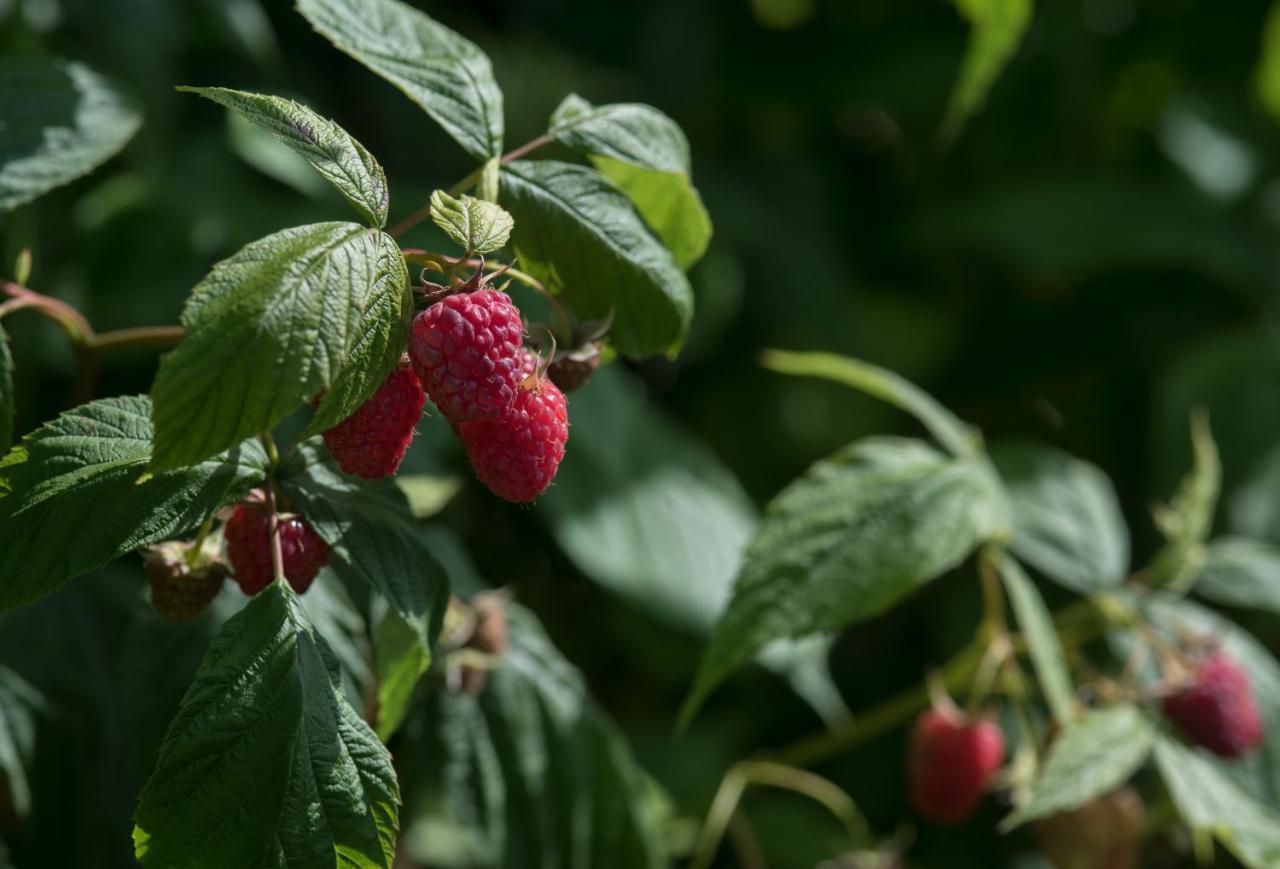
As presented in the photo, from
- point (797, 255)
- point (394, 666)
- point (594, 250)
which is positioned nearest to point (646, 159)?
point (594, 250)

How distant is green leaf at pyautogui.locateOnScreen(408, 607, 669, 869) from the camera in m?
1.02

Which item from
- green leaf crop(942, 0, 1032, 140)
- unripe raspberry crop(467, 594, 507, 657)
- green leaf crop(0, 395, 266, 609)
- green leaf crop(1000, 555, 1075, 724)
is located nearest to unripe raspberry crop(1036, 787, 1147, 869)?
green leaf crop(1000, 555, 1075, 724)

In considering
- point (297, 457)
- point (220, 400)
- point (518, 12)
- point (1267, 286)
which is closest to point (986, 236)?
point (1267, 286)

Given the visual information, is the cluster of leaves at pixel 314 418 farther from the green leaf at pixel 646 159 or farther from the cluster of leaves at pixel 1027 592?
the cluster of leaves at pixel 1027 592

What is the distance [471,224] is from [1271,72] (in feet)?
5.36

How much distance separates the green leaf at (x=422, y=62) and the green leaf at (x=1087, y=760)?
1.89 feet

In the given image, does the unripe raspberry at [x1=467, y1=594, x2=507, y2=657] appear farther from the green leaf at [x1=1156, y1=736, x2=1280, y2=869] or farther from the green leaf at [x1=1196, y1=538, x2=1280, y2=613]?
the green leaf at [x1=1196, y1=538, x2=1280, y2=613]

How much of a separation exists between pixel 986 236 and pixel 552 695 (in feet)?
3.76

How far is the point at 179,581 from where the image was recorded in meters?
0.67

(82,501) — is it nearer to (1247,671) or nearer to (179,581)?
(179,581)

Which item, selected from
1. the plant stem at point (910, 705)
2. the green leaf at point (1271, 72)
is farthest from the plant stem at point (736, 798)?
the green leaf at point (1271, 72)

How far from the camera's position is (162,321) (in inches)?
49.4

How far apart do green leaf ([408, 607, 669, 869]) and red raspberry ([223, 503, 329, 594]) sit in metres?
0.37

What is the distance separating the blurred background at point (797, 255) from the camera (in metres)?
1.36
